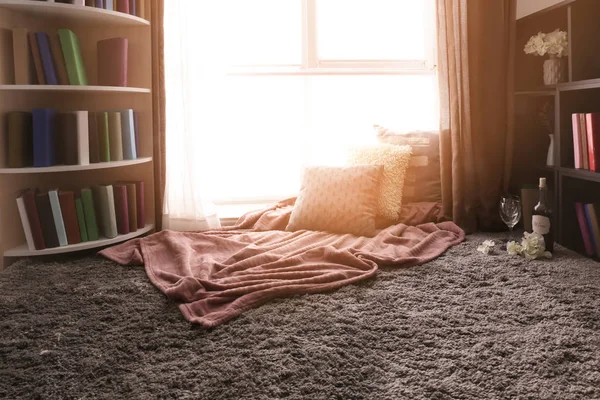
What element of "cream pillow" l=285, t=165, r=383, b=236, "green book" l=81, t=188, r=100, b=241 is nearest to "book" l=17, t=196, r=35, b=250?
"green book" l=81, t=188, r=100, b=241

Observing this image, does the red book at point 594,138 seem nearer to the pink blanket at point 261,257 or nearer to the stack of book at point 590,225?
the stack of book at point 590,225

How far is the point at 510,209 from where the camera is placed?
266 centimetres

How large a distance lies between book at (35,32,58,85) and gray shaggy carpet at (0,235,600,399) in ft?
2.87

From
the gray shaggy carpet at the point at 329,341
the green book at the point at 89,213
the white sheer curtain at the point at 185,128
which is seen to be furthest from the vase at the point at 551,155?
the green book at the point at 89,213

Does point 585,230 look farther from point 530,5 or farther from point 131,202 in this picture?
point 131,202

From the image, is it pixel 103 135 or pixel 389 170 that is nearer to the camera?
pixel 103 135

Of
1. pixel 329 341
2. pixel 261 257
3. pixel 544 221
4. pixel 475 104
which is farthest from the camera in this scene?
pixel 475 104

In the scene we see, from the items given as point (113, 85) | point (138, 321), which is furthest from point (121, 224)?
point (138, 321)

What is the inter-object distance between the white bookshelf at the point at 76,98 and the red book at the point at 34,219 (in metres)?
0.04

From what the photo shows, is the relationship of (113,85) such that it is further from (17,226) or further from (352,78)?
(352,78)

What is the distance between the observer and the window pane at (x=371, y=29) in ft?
10.4

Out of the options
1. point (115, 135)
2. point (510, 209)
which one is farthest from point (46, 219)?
point (510, 209)

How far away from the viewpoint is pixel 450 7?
2.88 meters

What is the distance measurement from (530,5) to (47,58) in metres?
2.34
